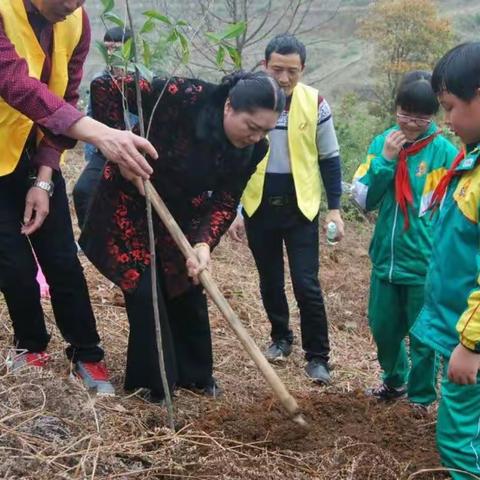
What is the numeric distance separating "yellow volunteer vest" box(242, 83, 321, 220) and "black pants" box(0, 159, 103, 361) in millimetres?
1156

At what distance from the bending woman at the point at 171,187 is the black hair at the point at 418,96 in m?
0.64

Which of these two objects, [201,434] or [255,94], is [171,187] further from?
[201,434]

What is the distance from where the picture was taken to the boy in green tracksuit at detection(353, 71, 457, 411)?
3.23m

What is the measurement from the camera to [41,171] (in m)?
2.85

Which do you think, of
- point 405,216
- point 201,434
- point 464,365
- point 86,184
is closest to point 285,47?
point 405,216

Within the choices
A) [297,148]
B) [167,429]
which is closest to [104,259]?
[167,429]

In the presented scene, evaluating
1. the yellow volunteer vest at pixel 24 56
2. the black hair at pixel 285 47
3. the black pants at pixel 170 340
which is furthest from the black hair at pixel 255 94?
the black hair at pixel 285 47

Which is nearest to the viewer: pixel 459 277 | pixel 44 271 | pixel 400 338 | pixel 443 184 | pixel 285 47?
pixel 459 277

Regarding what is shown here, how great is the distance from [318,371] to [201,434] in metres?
1.37

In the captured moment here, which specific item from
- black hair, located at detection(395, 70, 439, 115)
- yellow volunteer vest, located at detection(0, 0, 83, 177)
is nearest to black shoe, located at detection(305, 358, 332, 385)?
black hair, located at detection(395, 70, 439, 115)

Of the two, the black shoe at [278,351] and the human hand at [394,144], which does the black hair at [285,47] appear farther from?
the black shoe at [278,351]

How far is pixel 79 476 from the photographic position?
2146 millimetres

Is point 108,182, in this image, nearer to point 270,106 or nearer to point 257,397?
point 270,106

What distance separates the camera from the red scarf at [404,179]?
3316mm
